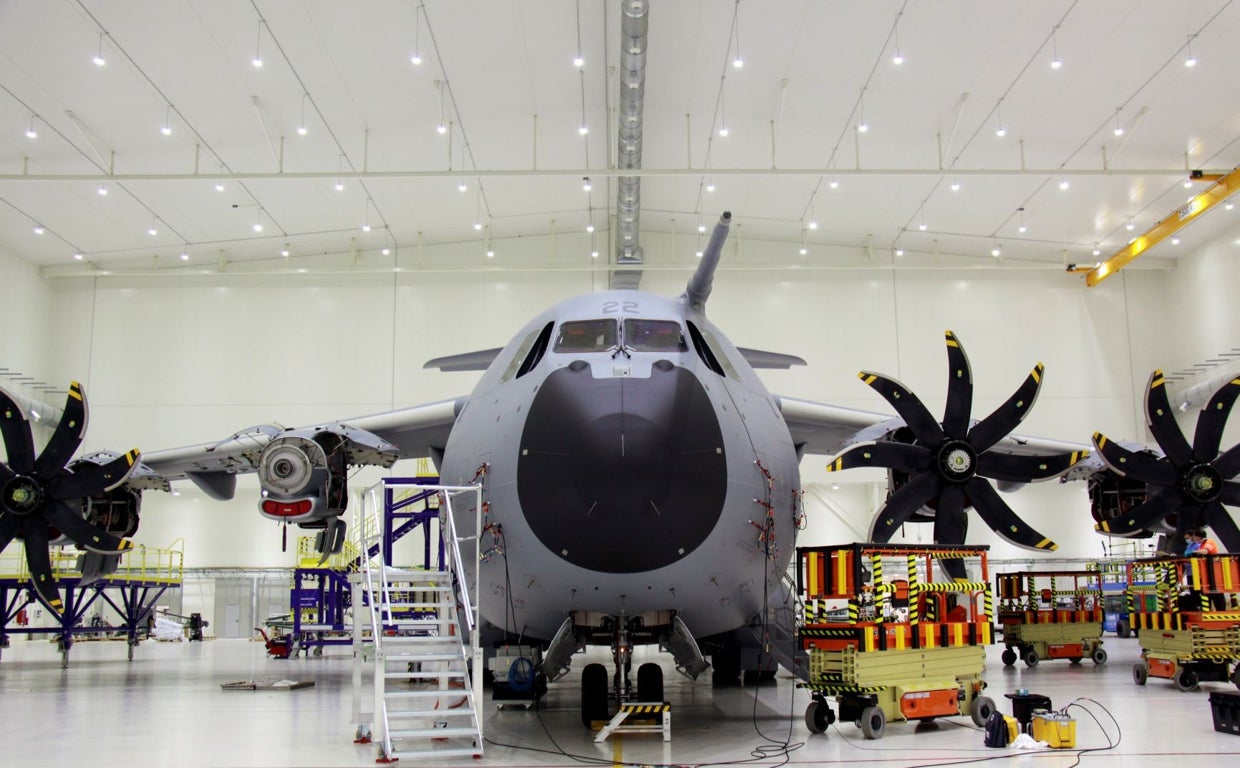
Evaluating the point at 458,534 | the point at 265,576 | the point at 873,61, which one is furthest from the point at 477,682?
the point at 265,576

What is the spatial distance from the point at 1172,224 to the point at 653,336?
24087 millimetres

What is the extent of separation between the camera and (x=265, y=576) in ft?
111

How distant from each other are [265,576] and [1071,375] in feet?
88.5

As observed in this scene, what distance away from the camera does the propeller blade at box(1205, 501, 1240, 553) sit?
1411cm

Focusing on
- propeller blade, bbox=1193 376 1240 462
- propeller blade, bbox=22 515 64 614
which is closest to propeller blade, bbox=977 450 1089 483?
propeller blade, bbox=1193 376 1240 462

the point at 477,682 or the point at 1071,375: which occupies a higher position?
the point at 1071,375

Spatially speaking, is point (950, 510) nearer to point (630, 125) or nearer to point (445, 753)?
point (445, 753)

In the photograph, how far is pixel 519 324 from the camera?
104 ft

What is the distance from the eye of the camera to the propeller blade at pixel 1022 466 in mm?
12039

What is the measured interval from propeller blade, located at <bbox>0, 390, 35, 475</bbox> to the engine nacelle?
13.9 ft

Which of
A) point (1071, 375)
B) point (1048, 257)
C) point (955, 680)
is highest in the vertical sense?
point (1048, 257)

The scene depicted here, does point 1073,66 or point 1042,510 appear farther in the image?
point 1042,510

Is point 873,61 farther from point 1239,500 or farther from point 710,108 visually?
point 1239,500

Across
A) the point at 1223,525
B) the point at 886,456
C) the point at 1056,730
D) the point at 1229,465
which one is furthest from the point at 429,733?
the point at 1229,465
